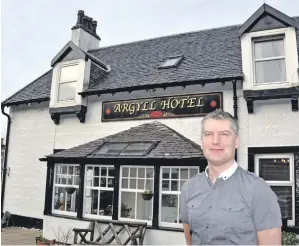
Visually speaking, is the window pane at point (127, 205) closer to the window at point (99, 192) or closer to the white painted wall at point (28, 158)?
the window at point (99, 192)

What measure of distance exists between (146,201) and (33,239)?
11.7 ft

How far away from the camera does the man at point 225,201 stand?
169 centimetres

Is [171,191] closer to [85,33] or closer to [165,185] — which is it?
[165,185]

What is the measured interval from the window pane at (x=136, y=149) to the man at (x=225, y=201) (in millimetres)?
5822

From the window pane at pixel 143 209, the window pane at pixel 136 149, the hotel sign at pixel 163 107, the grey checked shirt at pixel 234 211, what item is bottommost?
the window pane at pixel 143 209

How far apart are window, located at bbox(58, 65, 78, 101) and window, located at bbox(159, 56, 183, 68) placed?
2.97 m

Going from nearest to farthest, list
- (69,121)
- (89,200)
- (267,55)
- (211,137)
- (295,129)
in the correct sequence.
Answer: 1. (211,137)
2. (295,129)
3. (267,55)
4. (89,200)
5. (69,121)

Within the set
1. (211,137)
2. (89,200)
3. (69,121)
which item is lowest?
(89,200)

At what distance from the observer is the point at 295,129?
7.18m

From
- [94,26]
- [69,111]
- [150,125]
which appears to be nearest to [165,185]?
[150,125]

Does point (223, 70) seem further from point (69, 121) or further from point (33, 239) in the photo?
point (33, 239)

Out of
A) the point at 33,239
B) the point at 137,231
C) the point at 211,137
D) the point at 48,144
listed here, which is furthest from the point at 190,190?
the point at 48,144

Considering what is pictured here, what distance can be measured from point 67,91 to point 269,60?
636 centimetres

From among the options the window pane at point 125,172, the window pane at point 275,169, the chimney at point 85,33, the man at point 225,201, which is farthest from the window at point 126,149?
the man at point 225,201
